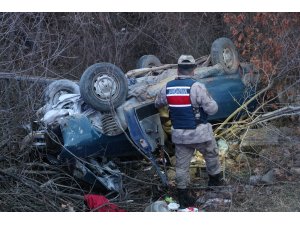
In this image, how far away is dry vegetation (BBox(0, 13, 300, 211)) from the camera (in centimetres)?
611

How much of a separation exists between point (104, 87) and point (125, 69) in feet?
14.3

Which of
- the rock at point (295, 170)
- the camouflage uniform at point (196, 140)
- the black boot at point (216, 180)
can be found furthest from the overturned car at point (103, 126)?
the rock at point (295, 170)

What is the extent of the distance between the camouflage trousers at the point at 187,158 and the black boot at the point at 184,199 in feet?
0.18

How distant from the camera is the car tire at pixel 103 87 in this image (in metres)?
6.64

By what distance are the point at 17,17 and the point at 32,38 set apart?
987mm

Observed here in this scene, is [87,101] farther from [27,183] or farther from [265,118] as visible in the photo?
[265,118]

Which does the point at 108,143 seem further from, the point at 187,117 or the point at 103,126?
the point at 187,117

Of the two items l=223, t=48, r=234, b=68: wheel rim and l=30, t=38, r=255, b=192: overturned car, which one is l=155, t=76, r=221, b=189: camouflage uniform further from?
l=223, t=48, r=234, b=68: wheel rim

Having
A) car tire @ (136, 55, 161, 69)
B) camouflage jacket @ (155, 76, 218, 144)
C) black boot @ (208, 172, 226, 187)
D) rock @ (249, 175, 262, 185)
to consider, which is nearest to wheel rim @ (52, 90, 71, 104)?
car tire @ (136, 55, 161, 69)

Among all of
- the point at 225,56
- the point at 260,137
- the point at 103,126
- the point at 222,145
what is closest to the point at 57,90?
the point at 103,126

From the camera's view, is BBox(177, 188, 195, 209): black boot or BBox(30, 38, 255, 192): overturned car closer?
BBox(177, 188, 195, 209): black boot

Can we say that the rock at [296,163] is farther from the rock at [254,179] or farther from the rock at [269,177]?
the rock at [254,179]

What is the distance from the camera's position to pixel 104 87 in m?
6.77

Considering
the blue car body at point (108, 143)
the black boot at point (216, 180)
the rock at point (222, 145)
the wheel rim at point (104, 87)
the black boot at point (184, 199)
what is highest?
the wheel rim at point (104, 87)
